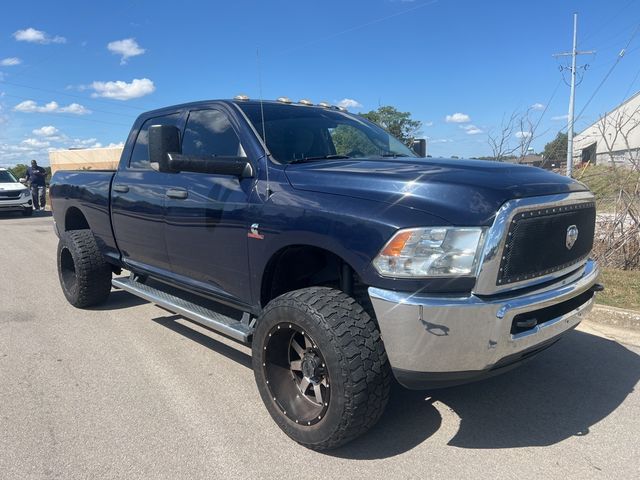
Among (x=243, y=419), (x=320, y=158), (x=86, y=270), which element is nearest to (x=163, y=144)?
(x=320, y=158)

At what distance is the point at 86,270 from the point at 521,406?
4.36 metres

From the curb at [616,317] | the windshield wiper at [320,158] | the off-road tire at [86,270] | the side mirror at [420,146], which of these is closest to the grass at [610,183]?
the curb at [616,317]

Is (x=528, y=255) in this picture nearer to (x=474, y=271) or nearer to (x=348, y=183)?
(x=474, y=271)

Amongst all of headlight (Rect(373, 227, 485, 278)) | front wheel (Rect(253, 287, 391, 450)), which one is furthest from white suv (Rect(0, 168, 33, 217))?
headlight (Rect(373, 227, 485, 278))

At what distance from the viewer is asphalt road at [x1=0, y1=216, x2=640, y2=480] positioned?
8.95 feet

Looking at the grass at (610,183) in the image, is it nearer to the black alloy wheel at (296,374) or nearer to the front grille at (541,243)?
the front grille at (541,243)

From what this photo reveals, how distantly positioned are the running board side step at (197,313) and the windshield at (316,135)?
118 centimetres

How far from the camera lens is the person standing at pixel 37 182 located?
66.5 feet

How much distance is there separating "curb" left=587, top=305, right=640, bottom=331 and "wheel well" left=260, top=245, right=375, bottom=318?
117 inches

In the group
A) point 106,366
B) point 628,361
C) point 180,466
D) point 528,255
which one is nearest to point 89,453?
point 180,466

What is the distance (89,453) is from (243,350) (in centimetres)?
173

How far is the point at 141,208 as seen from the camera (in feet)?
14.5

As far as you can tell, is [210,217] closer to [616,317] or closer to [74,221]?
[74,221]

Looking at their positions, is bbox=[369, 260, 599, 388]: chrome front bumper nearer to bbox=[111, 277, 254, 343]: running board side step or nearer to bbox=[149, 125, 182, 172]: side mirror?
bbox=[111, 277, 254, 343]: running board side step
